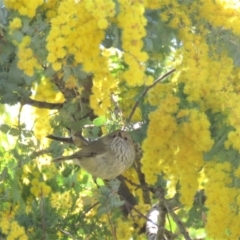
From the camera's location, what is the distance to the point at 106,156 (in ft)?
8.64

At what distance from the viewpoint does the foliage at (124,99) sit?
6.07 ft

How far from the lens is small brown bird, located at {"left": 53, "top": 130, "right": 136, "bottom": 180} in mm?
2525

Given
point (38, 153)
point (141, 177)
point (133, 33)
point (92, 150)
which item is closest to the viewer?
point (133, 33)

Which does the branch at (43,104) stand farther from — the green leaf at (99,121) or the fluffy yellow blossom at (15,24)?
the fluffy yellow blossom at (15,24)

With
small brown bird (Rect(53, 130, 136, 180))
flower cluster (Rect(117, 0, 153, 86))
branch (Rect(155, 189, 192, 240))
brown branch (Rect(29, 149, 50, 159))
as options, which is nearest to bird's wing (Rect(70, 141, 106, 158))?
small brown bird (Rect(53, 130, 136, 180))

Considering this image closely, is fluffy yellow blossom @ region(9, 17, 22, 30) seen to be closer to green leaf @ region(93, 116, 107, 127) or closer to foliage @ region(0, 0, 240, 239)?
foliage @ region(0, 0, 240, 239)

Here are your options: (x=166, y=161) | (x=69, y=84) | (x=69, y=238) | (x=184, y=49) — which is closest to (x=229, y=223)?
(x=166, y=161)

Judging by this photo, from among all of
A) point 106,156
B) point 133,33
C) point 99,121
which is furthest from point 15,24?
point 106,156

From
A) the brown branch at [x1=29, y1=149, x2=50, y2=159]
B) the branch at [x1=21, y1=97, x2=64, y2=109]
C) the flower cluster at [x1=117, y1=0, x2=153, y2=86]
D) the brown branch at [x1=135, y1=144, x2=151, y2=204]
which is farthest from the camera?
the brown branch at [x1=135, y1=144, x2=151, y2=204]

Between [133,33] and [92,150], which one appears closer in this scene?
[133,33]

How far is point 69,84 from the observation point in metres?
2.10

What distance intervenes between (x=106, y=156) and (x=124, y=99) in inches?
9.1

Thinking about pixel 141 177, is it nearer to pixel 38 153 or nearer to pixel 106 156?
pixel 106 156

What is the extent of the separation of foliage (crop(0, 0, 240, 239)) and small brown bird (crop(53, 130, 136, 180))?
46mm
